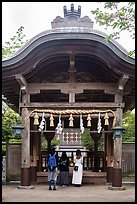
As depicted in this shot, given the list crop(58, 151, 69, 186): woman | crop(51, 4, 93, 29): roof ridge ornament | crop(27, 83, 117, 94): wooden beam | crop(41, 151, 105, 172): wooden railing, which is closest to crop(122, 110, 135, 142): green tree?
crop(41, 151, 105, 172): wooden railing

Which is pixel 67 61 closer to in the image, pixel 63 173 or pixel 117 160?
pixel 117 160

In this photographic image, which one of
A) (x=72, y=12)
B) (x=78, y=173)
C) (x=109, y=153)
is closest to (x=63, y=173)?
(x=78, y=173)

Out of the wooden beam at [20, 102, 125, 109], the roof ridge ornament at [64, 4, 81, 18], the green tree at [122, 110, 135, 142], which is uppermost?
the roof ridge ornament at [64, 4, 81, 18]

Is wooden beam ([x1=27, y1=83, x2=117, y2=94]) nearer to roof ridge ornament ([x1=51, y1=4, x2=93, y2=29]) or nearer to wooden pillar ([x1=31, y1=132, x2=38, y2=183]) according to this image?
roof ridge ornament ([x1=51, y1=4, x2=93, y2=29])

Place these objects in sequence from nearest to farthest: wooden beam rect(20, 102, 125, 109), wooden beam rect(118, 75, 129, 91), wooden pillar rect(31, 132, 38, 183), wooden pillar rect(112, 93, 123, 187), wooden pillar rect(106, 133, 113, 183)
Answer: wooden beam rect(118, 75, 129, 91) → wooden pillar rect(112, 93, 123, 187) → wooden beam rect(20, 102, 125, 109) → wooden pillar rect(31, 132, 38, 183) → wooden pillar rect(106, 133, 113, 183)

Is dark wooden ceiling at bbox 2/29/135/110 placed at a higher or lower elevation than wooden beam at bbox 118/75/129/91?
higher

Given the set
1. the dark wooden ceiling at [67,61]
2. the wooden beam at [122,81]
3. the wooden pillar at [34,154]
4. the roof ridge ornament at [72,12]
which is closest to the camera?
the dark wooden ceiling at [67,61]

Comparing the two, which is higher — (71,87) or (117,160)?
(71,87)

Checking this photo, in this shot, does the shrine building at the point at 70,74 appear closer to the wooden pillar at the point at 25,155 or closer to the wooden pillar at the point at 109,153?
the wooden pillar at the point at 25,155

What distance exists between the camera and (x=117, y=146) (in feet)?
39.4

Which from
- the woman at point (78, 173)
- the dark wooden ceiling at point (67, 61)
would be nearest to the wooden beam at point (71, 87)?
the dark wooden ceiling at point (67, 61)

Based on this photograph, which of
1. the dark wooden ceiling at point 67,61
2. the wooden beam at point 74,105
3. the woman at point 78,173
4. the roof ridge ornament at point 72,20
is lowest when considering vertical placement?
the woman at point 78,173

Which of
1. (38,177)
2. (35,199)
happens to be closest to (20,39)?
(38,177)

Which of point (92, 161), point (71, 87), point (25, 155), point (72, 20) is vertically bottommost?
point (92, 161)
